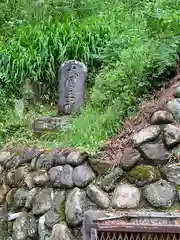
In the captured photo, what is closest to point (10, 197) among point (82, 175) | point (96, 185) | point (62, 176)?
point (62, 176)

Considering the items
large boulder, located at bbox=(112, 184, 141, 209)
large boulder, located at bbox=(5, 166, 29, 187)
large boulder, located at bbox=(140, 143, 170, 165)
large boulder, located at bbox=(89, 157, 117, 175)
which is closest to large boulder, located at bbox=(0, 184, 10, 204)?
large boulder, located at bbox=(5, 166, 29, 187)

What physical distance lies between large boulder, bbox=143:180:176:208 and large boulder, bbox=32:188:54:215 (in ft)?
2.86

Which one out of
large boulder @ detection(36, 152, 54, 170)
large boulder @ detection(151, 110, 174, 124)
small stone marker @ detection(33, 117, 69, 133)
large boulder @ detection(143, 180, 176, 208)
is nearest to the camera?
large boulder @ detection(143, 180, 176, 208)

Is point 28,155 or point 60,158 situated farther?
point 28,155

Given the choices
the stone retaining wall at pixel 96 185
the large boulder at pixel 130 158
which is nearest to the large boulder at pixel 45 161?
the stone retaining wall at pixel 96 185

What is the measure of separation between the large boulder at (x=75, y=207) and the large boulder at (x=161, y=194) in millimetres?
528

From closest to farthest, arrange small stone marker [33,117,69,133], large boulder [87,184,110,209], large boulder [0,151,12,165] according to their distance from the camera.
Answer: large boulder [87,184,110,209] → large boulder [0,151,12,165] → small stone marker [33,117,69,133]

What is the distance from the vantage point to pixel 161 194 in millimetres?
3328

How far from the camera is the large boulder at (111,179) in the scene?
3.49m

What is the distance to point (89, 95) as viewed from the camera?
17.9 feet

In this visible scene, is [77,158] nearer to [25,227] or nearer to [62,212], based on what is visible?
[62,212]

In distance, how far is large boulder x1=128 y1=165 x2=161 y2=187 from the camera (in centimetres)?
340

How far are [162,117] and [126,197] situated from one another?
0.73 metres

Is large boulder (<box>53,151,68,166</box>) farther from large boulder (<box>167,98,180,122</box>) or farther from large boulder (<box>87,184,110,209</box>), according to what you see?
large boulder (<box>167,98,180,122</box>)
